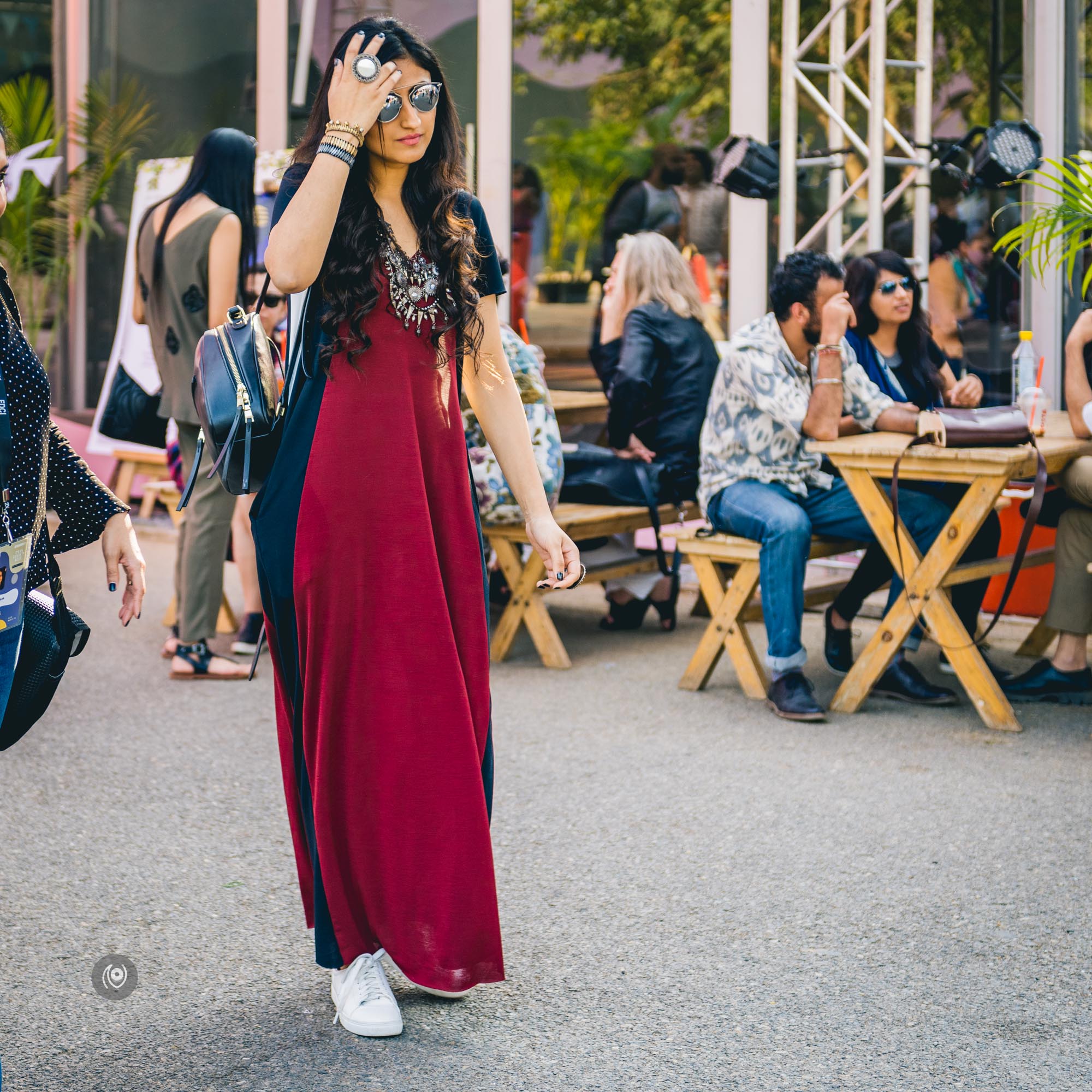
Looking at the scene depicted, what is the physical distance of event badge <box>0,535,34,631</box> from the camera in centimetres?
218

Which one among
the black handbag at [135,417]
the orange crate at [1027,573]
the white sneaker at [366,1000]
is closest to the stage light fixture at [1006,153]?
the orange crate at [1027,573]

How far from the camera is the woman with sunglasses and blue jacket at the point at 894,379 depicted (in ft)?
18.2

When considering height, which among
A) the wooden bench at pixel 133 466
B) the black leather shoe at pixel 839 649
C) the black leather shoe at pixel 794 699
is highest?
the wooden bench at pixel 133 466

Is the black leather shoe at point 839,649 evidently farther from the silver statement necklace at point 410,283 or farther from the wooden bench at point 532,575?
the silver statement necklace at point 410,283

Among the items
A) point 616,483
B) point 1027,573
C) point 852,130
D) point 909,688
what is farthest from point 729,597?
point 852,130

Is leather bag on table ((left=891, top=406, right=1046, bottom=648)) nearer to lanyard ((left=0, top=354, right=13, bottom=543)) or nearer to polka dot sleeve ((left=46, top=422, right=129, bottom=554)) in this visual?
polka dot sleeve ((left=46, top=422, right=129, bottom=554))

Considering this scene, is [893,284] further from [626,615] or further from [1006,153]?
[626,615]

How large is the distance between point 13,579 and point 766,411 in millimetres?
3480

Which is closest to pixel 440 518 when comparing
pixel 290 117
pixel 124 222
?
pixel 290 117

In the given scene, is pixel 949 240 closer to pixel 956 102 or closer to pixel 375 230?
pixel 956 102

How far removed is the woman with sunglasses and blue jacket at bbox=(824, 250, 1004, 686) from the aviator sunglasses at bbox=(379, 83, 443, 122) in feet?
10.1

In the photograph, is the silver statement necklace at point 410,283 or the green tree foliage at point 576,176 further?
the green tree foliage at point 576,176

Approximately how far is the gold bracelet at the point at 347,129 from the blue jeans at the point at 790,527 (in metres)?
2.86

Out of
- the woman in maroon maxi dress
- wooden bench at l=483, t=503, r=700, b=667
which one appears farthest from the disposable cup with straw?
the woman in maroon maxi dress
